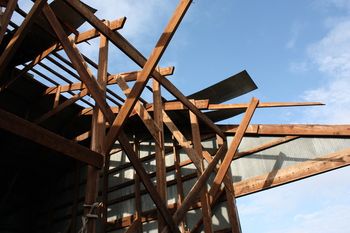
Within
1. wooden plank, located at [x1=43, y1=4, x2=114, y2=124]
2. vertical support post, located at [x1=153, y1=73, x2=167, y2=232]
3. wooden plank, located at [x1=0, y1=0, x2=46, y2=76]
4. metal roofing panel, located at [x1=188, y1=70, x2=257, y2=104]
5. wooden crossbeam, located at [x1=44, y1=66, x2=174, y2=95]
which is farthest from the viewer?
metal roofing panel, located at [x1=188, y1=70, x2=257, y2=104]

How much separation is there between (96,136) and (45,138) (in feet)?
2.68

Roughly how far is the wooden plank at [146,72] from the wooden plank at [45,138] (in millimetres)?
267

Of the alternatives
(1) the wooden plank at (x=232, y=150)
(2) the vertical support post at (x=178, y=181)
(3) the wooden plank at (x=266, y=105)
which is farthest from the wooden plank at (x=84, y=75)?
(2) the vertical support post at (x=178, y=181)

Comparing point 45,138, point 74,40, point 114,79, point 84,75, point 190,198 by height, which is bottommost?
point 190,198

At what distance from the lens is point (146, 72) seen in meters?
4.39

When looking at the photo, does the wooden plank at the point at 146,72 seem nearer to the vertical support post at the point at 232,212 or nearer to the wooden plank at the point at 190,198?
the wooden plank at the point at 190,198

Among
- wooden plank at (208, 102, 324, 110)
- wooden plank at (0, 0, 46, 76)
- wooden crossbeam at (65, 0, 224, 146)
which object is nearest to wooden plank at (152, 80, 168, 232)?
wooden crossbeam at (65, 0, 224, 146)

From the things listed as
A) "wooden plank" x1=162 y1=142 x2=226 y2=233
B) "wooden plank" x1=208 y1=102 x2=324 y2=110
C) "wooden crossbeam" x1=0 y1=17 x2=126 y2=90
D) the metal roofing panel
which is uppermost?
"wooden crossbeam" x1=0 y1=17 x2=126 y2=90

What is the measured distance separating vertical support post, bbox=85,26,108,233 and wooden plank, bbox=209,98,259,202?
2.65 metres

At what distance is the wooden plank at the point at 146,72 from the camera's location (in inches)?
159

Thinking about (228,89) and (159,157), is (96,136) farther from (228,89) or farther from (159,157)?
(228,89)

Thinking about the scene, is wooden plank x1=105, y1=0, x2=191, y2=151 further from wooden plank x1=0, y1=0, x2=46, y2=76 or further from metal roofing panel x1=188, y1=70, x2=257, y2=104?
metal roofing panel x1=188, y1=70, x2=257, y2=104

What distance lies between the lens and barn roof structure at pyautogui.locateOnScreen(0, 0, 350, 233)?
4.18m

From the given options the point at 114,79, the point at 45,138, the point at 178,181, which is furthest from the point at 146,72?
the point at 178,181
